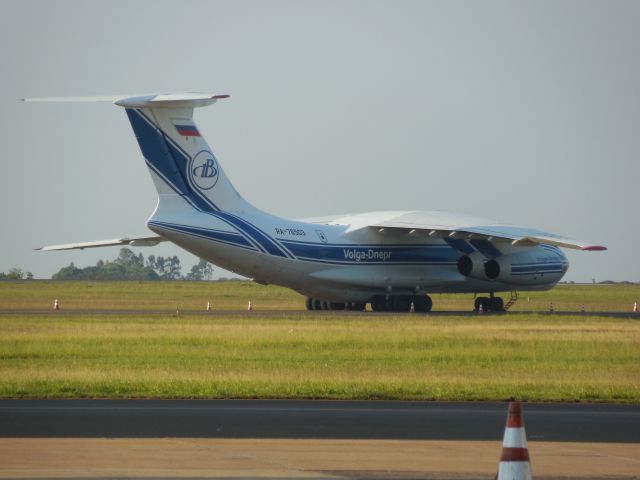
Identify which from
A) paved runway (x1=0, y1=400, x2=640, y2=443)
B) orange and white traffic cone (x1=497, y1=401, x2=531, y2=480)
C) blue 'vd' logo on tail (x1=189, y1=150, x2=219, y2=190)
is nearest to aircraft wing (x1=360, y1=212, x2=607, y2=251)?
blue 'vd' logo on tail (x1=189, y1=150, x2=219, y2=190)

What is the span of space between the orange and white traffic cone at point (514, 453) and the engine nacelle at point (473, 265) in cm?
3796

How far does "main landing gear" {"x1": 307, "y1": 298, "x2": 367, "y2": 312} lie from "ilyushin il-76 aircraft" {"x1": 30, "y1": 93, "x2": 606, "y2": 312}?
49 millimetres

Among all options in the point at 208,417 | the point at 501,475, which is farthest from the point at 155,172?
the point at 501,475

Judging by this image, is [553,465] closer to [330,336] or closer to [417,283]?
[330,336]

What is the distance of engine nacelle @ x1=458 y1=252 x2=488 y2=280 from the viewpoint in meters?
47.2

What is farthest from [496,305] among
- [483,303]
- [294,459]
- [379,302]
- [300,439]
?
[294,459]

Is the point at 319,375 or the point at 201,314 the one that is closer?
the point at 319,375

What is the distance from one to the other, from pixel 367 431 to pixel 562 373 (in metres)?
8.93

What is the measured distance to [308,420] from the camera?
15.4 m

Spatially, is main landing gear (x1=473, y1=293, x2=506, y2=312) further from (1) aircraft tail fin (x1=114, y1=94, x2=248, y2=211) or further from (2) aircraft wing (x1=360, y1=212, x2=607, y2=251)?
(1) aircraft tail fin (x1=114, y1=94, x2=248, y2=211)

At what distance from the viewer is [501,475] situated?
9258mm

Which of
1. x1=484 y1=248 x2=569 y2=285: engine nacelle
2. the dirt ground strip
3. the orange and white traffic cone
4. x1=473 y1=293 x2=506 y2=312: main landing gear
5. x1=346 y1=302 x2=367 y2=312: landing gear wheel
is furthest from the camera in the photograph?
x1=473 y1=293 x2=506 y2=312: main landing gear

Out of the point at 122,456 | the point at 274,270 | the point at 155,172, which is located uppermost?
the point at 155,172

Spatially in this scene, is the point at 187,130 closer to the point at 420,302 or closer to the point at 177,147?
the point at 177,147
